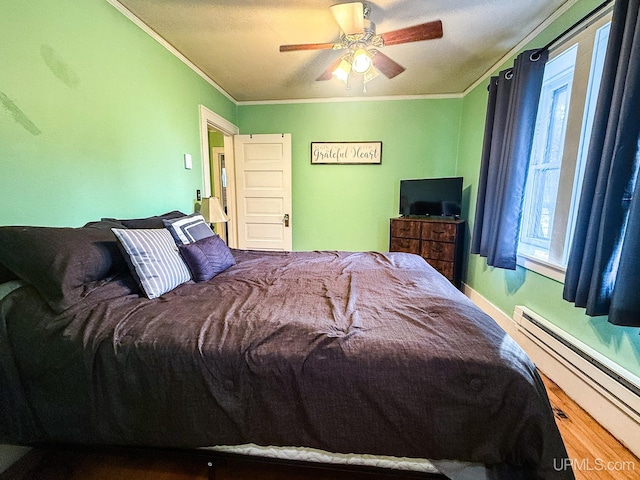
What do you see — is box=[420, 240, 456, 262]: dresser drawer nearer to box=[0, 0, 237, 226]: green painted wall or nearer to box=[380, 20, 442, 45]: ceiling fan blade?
box=[380, 20, 442, 45]: ceiling fan blade

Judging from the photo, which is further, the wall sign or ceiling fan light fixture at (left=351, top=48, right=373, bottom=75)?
the wall sign

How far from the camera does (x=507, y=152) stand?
2.13 m

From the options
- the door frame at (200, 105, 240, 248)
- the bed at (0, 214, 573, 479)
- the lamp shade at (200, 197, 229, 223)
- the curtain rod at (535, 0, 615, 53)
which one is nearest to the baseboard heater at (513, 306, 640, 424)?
the bed at (0, 214, 573, 479)

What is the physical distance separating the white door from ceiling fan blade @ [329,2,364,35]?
1.87 metres

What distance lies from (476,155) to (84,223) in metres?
3.57

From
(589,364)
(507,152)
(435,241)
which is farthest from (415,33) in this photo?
(589,364)

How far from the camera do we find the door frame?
2849 mm

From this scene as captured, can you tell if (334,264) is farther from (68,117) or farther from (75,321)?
(68,117)

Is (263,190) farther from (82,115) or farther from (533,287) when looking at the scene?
(533,287)

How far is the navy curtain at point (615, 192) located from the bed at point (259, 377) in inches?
28.4

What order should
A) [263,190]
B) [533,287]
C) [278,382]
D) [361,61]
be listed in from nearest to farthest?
[278,382], [361,61], [533,287], [263,190]

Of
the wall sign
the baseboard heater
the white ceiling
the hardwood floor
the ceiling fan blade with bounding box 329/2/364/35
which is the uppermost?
the white ceiling

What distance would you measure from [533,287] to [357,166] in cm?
235

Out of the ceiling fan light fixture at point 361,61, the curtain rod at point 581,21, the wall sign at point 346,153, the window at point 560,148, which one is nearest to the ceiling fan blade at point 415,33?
the ceiling fan light fixture at point 361,61
